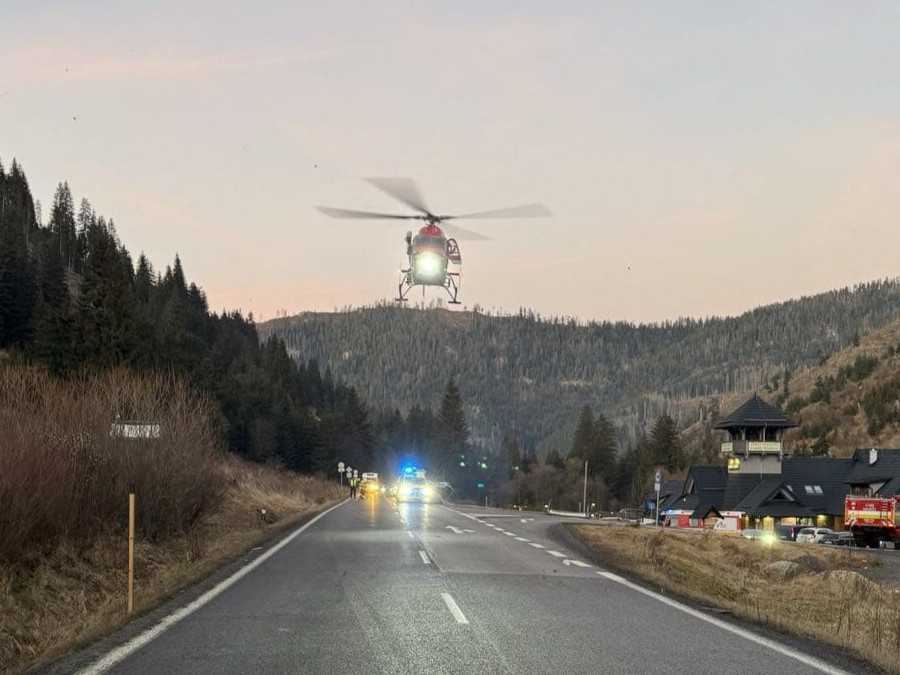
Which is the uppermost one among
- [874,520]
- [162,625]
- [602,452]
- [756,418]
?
[756,418]

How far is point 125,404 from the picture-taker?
23266 mm

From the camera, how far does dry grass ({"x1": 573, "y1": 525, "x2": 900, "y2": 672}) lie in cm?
1227

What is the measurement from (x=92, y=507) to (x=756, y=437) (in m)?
75.0

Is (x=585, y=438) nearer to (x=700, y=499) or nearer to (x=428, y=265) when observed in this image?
(x=700, y=499)

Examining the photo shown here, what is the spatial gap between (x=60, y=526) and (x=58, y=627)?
178 inches

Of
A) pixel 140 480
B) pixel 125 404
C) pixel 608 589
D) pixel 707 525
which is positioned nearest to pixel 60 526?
pixel 140 480

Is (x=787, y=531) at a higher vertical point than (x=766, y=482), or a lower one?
lower

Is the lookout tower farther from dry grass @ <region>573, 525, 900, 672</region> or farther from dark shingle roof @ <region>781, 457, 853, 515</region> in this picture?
dry grass @ <region>573, 525, 900, 672</region>

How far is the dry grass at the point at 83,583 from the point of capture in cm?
1192

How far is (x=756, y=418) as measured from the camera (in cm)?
8350

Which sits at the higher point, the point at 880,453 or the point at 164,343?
the point at 164,343

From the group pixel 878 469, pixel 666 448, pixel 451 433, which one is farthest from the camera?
pixel 451 433

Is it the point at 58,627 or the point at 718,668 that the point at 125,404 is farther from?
the point at 718,668

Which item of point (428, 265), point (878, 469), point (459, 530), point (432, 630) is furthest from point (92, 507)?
point (878, 469)
